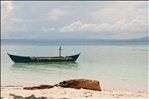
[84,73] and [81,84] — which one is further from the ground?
[81,84]

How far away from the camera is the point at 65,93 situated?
9.49 m

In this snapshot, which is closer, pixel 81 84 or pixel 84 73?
pixel 81 84

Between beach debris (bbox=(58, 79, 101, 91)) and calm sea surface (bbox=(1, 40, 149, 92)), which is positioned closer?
beach debris (bbox=(58, 79, 101, 91))

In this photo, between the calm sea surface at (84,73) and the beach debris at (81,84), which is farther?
the calm sea surface at (84,73)

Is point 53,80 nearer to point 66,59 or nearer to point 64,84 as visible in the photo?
point 64,84

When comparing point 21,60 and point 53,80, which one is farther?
point 21,60

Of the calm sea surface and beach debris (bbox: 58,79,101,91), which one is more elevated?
beach debris (bbox: 58,79,101,91)

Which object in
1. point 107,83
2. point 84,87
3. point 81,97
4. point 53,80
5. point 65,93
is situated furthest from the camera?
point 53,80

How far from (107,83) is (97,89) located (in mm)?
9198

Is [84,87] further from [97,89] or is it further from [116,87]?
[116,87]

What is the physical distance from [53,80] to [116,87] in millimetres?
5658

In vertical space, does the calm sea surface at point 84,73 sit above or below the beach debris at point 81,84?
below

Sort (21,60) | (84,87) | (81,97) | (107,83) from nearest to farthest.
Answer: (81,97)
(84,87)
(107,83)
(21,60)

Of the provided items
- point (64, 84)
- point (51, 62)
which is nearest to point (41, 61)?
point (51, 62)
